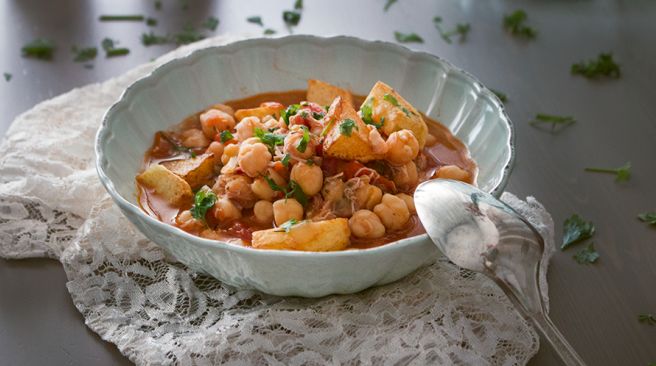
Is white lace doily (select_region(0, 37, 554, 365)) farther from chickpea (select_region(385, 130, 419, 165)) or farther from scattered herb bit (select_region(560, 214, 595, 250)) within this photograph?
chickpea (select_region(385, 130, 419, 165))

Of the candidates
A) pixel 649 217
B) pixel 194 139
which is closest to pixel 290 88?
pixel 194 139

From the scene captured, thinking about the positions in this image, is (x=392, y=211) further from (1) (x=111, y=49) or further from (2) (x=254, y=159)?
(1) (x=111, y=49)

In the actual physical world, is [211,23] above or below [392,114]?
below

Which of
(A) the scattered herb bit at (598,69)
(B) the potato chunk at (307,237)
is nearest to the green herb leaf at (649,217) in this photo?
(A) the scattered herb bit at (598,69)

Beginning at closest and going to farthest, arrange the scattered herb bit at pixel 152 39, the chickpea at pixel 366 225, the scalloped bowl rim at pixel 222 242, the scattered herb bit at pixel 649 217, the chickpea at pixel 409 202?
the scalloped bowl rim at pixel 222 242
the chickpea at pixel 366 225
the chickpea at pixel 409 202
the scattered herb bit at pixel 649 217
the scattered herb bit at pixel 152 39

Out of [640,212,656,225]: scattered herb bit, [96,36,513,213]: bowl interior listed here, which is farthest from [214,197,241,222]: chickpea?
[640,212,656,225]: scattered herb bit

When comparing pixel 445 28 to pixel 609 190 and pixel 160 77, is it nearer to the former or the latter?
pixel 609 190

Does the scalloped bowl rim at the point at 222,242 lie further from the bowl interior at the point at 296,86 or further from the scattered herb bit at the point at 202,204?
the scattered herb bit at the point at 202,204

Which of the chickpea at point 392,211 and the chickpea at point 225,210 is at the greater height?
the chickpea at point 392,211
